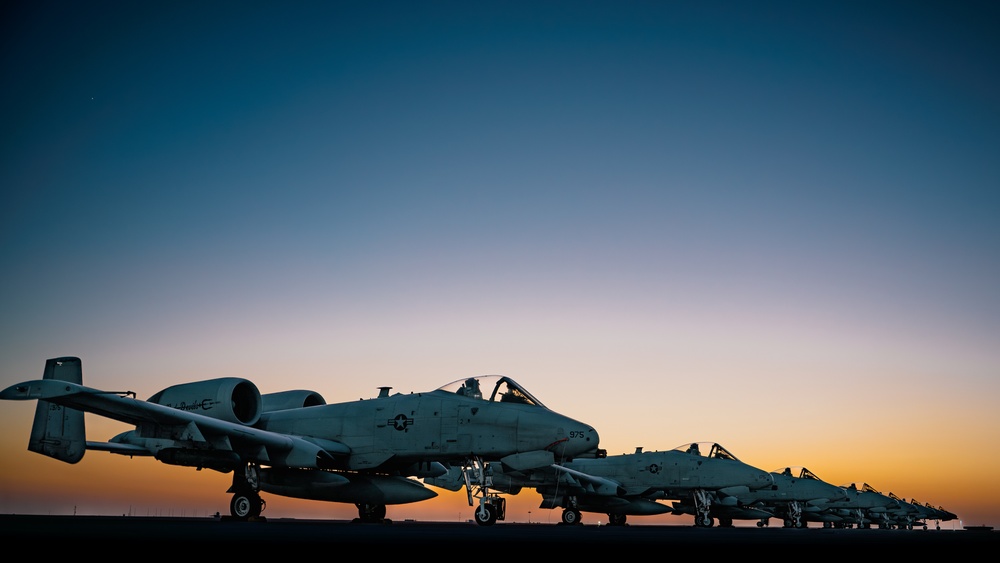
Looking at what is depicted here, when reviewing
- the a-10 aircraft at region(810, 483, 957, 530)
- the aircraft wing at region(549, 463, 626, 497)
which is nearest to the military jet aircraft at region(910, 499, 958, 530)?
the a-10 aircraft at region(810, 483, 957, 530)

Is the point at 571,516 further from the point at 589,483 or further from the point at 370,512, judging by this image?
the point at 370,512

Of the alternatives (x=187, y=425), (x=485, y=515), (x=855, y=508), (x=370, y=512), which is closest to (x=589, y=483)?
(x=370, y=512)

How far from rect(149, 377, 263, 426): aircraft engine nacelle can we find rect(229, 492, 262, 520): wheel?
7.58ft

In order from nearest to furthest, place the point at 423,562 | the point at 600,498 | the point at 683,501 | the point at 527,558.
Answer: the point at 423,562 < the point at 527,558 < the point at 600,498 < the point at 683,501

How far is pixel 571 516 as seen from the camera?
102ft

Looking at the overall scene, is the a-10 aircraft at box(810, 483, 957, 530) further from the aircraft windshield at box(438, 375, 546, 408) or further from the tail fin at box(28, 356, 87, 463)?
the tail fin at box(28, 356, 87, 463)

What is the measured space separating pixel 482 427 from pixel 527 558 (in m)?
12.9

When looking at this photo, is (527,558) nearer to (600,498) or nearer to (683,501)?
(600,498)

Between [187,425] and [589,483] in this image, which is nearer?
[187,425]

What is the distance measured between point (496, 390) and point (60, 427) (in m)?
10.2

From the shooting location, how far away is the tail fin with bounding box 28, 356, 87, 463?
19312mm

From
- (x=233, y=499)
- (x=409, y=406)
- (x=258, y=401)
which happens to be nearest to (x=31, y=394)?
(x=233, y=499)

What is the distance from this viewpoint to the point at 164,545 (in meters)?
7.54

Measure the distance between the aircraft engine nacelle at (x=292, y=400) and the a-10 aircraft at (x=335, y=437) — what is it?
1.99 metres
